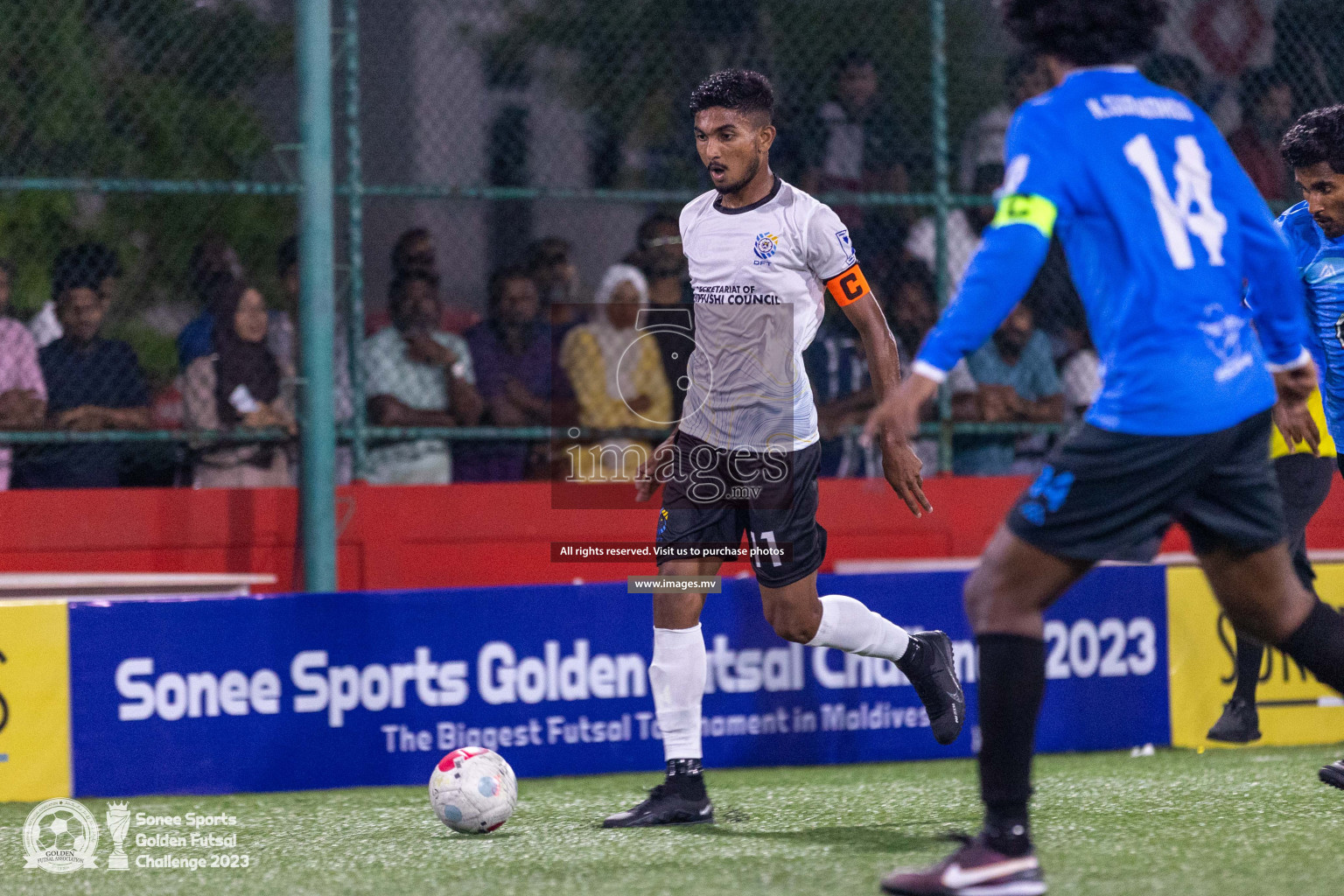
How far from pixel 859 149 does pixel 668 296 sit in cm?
142

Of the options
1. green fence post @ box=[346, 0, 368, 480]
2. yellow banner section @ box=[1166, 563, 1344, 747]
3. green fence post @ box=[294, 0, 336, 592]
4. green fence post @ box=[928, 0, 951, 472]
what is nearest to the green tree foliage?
green fence post @ box=[346, 0, 368, 480]

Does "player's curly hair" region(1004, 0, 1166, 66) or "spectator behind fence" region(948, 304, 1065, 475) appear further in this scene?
"spectator behind fence" region(948, 304, 1065, 475)

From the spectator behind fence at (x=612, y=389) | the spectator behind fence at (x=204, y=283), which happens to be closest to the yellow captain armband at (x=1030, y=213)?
the spectator behind fence at (x=612, y=389)

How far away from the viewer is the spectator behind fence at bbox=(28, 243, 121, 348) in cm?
789

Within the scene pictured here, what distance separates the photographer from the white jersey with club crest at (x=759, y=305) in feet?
16.9

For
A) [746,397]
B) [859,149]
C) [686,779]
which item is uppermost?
[859,149]

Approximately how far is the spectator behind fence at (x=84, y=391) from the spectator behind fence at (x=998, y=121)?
Result: 4.78m

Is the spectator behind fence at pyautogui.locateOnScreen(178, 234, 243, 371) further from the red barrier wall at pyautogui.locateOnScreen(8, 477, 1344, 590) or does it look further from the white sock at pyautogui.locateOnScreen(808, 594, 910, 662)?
the white sock at pyautogui.locateOnScreen(808, 594, 910, 662)

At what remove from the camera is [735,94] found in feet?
16.9

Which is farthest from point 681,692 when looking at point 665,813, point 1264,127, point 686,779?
point 1264,127

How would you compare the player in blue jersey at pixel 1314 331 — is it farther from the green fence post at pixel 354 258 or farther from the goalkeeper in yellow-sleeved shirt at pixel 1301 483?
the green fence post at pixel 354 258

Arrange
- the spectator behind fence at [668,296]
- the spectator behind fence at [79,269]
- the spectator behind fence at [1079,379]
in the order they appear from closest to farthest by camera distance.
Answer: the spectator behind fence at [79,269], the spectator behind fence at [668,296], the spectator behind fence at [1079,379]

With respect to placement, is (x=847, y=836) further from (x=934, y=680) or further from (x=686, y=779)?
(x=934, y=680)

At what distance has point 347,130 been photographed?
324 inches
